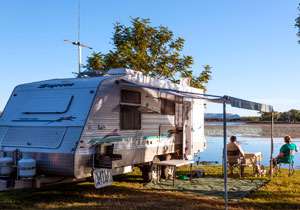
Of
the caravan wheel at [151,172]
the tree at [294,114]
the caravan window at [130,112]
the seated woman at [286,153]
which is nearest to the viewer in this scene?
the caravan window at [130,112]

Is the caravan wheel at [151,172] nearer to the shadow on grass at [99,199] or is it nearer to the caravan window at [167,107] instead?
the shadow on grass at [99,199]

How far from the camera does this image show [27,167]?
586cm

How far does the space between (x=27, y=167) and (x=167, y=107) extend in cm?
443

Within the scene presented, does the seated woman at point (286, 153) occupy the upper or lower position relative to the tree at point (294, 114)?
lower

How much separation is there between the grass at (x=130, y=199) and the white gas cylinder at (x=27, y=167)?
0.97 metres

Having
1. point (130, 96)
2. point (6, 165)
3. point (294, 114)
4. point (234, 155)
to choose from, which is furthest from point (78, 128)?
point (294, 114)

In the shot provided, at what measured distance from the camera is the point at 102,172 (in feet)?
21.6

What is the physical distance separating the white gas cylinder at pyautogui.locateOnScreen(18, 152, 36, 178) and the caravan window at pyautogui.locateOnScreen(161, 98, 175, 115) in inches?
158

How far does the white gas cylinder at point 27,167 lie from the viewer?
583cm

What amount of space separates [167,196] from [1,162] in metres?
3.54

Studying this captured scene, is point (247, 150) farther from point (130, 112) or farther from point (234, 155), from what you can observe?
point (130, 112)

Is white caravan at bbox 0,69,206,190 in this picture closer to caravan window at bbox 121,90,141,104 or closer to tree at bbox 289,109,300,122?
caravan window at bbox 121,90,141,104

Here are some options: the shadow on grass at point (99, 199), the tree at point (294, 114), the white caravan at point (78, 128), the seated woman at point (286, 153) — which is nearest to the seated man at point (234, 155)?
the seated woman at point (286, 153)

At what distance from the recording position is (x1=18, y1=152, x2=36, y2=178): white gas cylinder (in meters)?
5.83
